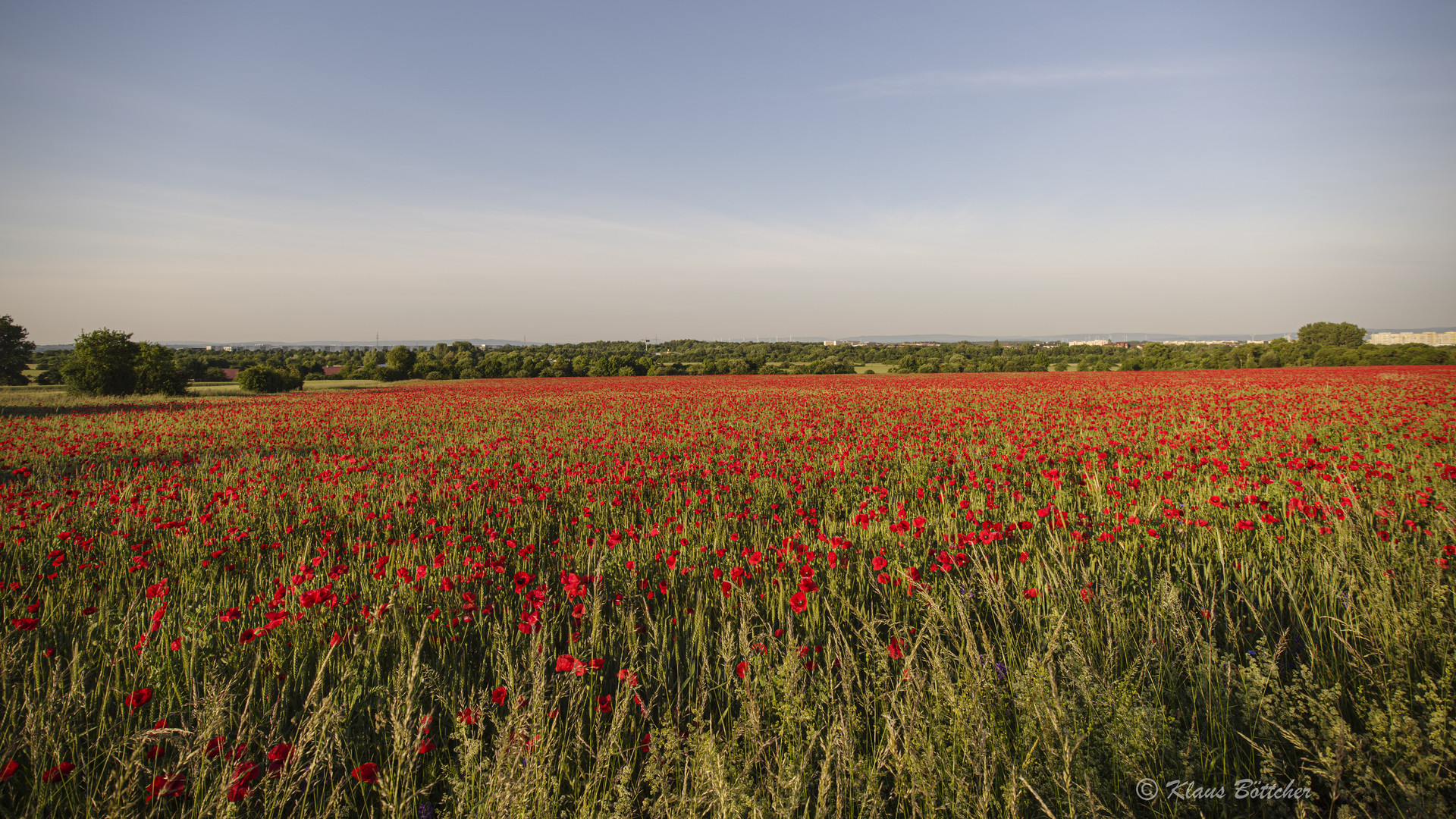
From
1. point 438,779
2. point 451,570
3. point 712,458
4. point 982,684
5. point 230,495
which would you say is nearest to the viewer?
point 438,779

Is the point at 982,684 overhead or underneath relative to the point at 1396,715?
underneath

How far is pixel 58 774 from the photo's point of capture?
1.79m

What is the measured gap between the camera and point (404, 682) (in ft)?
8.06

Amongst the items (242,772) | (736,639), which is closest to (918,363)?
(736,639)

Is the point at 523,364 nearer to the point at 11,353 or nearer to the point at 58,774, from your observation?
the point at 11,353

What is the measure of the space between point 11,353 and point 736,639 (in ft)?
228

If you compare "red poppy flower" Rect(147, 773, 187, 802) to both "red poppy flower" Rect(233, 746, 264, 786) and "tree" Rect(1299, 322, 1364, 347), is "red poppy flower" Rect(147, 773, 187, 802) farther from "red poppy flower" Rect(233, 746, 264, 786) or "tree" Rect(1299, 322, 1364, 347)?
"tree" Rect(1299, 322, 1364, 347)

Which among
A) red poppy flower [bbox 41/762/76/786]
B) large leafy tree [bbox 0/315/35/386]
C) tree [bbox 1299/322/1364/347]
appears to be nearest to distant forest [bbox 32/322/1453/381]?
tree [bbox 1299/322/1364/347]

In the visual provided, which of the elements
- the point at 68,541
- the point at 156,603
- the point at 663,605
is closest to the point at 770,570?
the point at 663,605

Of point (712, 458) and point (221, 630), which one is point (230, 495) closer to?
point (221, 630)

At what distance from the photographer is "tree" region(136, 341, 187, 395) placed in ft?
101

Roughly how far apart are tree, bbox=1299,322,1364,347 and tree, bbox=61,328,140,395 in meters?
104

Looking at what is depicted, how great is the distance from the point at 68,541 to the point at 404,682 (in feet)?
16.4

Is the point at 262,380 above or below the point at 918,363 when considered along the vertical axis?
below
